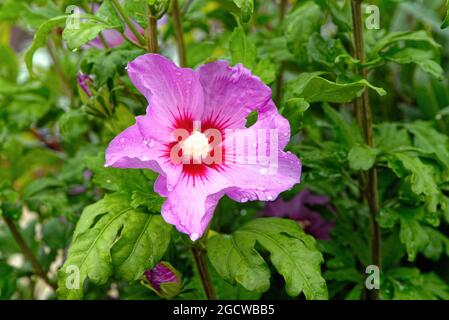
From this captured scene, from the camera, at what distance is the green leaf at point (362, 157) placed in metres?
0.77

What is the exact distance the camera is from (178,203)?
0.64 metres

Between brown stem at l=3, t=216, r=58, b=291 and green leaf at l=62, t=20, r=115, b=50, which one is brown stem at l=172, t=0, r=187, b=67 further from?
brown stem at l=3, t=216, r=58, b=291

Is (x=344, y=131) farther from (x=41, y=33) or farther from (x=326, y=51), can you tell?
(x=41, y=33)

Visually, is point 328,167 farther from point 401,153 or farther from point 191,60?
point 191,60

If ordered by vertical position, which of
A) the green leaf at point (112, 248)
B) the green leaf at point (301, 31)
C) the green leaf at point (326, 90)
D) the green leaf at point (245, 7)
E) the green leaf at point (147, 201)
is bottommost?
the green leaf at point (112, 248)

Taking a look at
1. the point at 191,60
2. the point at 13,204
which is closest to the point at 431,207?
the point at 191,60

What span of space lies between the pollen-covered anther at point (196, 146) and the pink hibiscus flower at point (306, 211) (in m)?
0.35

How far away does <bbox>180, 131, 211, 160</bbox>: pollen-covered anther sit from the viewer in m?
0.70

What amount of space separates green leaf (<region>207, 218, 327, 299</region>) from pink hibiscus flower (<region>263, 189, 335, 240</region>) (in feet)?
0.93

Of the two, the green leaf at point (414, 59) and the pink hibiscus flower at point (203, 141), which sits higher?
the green leaf at point (414, 59)

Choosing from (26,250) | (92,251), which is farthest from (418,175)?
(26,250)

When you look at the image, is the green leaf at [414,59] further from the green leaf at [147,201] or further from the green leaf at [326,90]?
the green leaf at [147,201]

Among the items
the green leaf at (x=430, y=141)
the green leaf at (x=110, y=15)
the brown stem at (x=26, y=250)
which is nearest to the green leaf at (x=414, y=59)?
the green leaf at (x=430, y=141)
